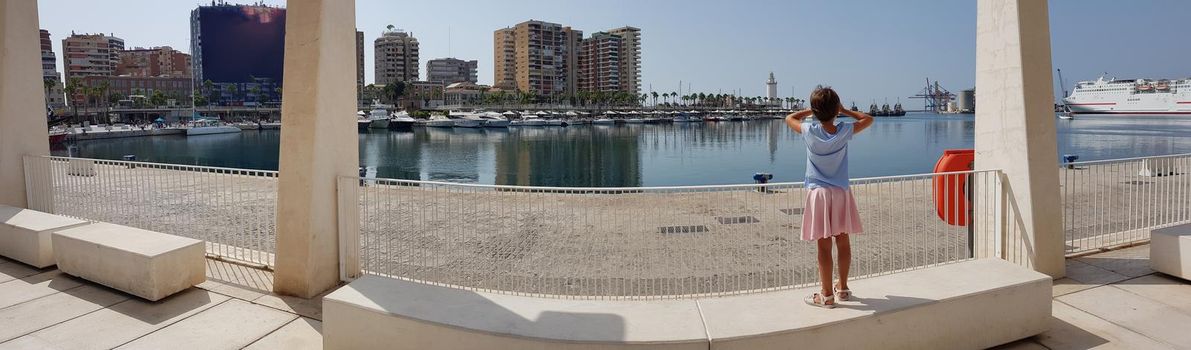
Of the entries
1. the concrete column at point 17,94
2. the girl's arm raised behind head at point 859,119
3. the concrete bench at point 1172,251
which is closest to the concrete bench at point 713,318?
the girl's arm raised behind head at point 859,119

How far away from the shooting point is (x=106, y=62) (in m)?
154

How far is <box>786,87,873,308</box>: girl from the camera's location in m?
3.72

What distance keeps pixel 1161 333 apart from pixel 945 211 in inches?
76.3

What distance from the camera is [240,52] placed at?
14362cm

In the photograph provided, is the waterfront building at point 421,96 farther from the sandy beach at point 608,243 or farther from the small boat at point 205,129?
the sandy beach at point 608,243

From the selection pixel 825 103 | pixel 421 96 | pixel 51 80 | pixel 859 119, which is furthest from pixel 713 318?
pixel 421 96

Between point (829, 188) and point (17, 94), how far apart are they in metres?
9.59

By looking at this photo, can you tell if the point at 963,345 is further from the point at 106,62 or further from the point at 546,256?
the point at 106,62

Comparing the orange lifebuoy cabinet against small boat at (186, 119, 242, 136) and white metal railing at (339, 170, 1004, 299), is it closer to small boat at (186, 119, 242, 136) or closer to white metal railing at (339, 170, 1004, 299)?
white metal railing at (339, 170, 1004, 299)

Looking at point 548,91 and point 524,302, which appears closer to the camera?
point 524,302

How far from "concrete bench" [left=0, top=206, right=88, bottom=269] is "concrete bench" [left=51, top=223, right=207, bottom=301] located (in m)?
0.30

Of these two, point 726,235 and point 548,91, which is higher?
point 548,91

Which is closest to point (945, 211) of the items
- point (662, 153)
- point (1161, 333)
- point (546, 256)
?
point (1161, 333)

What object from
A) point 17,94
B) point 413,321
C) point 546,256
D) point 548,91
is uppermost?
point 548,91
